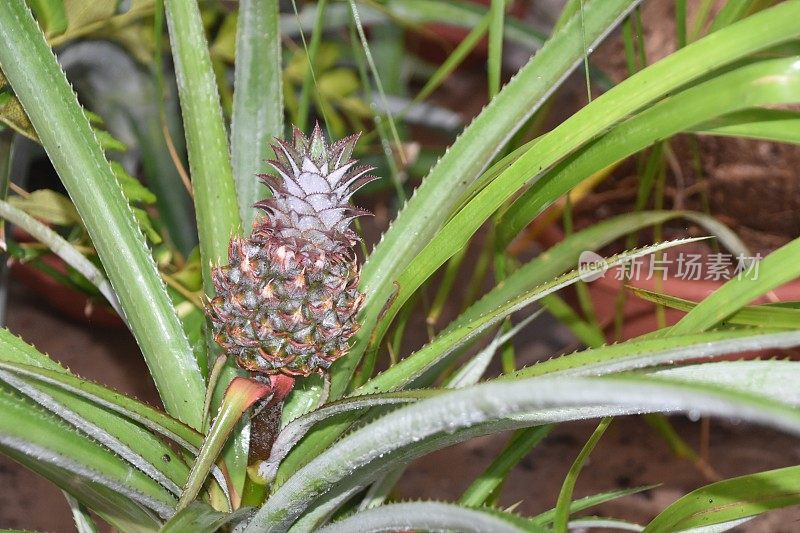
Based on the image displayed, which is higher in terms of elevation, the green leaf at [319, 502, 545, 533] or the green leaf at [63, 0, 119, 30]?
the green leaf at [63, 0, 119, 30]

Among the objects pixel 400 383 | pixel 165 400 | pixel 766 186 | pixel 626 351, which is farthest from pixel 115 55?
pixel 766 186

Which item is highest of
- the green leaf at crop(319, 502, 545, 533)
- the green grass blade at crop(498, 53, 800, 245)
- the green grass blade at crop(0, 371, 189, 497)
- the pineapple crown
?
the green grass blade at crop(498, 53, 800, 245)

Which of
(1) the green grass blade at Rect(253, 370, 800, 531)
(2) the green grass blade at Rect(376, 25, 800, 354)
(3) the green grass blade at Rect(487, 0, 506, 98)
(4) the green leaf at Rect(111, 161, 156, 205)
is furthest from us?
(4) the green leaf at Rect(111, 161, 156, 205)

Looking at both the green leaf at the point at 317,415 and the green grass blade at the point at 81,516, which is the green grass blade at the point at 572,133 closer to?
the green leaf at the point at 317,415

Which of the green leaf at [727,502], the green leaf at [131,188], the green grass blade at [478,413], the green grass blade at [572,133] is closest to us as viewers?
the green grass blade at [478,413]

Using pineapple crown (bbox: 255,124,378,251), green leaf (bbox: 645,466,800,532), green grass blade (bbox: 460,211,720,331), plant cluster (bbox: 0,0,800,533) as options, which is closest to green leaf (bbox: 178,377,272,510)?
plant cluster (bbox: 0,0,800,533)

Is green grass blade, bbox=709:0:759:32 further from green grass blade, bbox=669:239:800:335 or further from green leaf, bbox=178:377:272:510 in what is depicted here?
green leaf, bbox=178:377:272:510

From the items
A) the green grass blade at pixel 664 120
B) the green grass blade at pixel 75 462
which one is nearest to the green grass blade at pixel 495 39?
the green grass blade at pixel 664 120
